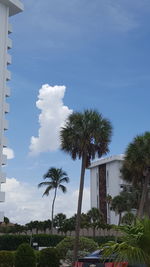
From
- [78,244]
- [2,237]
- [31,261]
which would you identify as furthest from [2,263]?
[2,237]

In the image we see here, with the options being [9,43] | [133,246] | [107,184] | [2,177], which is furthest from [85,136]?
[107,184]

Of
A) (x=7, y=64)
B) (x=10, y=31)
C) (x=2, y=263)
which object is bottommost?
(x=2, y=263)

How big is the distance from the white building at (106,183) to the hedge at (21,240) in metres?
33.4

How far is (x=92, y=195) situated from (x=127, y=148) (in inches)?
2811

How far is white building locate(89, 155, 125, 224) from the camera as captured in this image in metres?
101

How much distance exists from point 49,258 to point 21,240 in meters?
42.0

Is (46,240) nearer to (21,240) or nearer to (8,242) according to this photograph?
(21,240)

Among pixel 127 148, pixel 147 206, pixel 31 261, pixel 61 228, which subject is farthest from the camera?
pixel 61 228

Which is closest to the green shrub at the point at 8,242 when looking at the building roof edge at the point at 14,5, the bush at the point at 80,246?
the bush at the point at 80,246

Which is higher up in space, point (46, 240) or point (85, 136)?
point (85, 136)

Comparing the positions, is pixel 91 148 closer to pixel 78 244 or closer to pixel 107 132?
pixel 107 132

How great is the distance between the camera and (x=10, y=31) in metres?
51.9

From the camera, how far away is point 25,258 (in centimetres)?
2331

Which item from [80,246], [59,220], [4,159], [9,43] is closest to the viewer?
[80,246]
